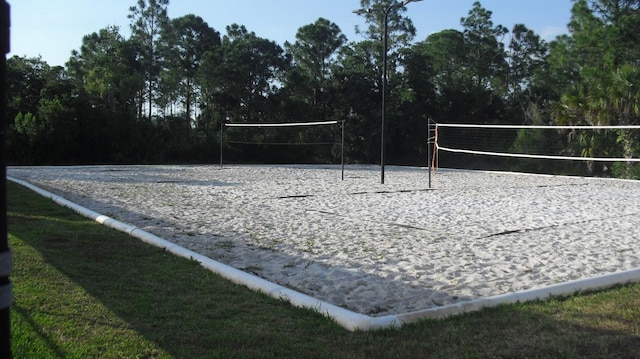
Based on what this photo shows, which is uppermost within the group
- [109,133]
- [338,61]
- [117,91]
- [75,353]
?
[338,61]

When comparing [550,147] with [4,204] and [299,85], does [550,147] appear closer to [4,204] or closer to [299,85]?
[299,85]

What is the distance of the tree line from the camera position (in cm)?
2603

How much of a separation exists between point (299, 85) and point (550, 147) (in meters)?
14.3

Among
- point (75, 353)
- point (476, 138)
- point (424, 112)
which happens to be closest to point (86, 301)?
point (75, 353)

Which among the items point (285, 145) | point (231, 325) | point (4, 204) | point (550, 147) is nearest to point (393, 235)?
point (231, 325)

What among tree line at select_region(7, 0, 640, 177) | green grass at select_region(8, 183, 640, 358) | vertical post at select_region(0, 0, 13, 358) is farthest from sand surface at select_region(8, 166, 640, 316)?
tree line at select_region(7, 0, 640, 177)

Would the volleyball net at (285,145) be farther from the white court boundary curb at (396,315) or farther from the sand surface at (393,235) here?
the white court boundary curb at (396,315)

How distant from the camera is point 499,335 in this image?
3211 mm

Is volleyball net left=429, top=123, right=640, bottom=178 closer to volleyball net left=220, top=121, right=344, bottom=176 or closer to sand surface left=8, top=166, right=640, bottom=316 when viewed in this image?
volleyball net left=220, top=121, right=344, bottom=176

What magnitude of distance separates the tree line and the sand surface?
50.4ft

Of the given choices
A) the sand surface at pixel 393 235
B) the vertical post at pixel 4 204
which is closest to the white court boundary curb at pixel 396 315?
the sand surface at pixel 393 235

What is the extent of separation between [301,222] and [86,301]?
170 inches

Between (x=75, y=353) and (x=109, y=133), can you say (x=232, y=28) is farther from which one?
(x=75, y=353)

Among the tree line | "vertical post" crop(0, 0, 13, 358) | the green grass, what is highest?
the tree line
